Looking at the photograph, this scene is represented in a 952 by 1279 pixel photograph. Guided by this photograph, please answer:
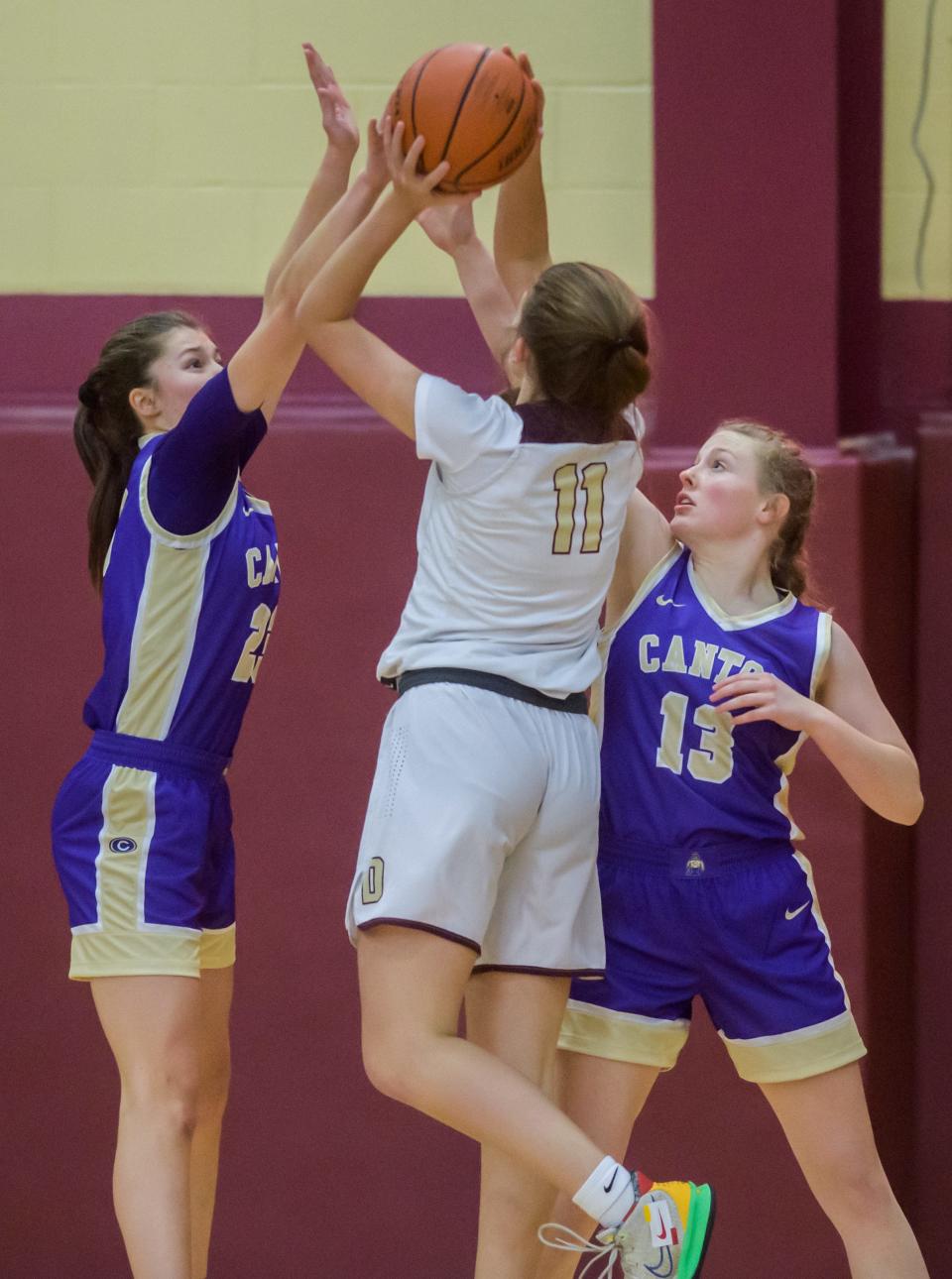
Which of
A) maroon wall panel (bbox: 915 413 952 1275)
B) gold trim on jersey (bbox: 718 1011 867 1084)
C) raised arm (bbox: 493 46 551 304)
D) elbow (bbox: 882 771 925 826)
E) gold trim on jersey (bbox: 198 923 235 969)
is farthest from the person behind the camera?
maroon wall panel (bbox: 915 413 952 1275)

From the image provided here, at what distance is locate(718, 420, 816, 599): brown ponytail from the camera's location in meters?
3.37

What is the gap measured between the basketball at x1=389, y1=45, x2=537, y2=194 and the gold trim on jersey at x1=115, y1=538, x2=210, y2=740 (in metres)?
0.87

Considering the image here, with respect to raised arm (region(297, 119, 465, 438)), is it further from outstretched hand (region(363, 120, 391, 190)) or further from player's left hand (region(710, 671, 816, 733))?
player's left hand (region(710, 671, 816, 733))

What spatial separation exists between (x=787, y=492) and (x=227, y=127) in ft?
6.58

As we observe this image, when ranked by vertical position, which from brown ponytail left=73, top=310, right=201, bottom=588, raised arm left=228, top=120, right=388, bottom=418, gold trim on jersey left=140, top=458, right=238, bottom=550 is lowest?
gold trim on jersey left=140, top=458, right=238, bottom=550

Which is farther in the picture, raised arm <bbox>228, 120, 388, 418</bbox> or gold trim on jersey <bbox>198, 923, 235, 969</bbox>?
gold trim on jersey <bbox>198, 923, 235, 969</bbox>

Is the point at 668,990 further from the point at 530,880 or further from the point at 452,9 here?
the point at 452,9

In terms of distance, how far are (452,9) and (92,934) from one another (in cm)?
253

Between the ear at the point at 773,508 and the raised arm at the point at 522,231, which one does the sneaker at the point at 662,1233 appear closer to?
the ear at the point at 773,508

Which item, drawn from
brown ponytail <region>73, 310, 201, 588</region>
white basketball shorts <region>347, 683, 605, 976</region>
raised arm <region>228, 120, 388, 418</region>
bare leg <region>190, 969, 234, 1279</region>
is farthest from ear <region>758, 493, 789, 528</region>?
bare leg <region>190, 969, 234, 1279</region>

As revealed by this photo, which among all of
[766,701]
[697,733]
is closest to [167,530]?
[697,733]

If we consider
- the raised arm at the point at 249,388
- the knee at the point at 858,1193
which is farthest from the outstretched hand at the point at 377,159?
the knee at the point at 858,1193

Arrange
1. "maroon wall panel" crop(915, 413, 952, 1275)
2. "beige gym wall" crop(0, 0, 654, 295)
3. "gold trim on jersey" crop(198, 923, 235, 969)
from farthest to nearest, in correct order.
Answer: "beige gym wall" crop(0, 0, 654, 295) → "maroon wall panel" crop(915, 413, 952, 1275) → "gold trim on jersey" crop(198, 923, 235, 969)

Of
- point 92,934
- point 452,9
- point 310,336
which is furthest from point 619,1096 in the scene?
point 452,9
